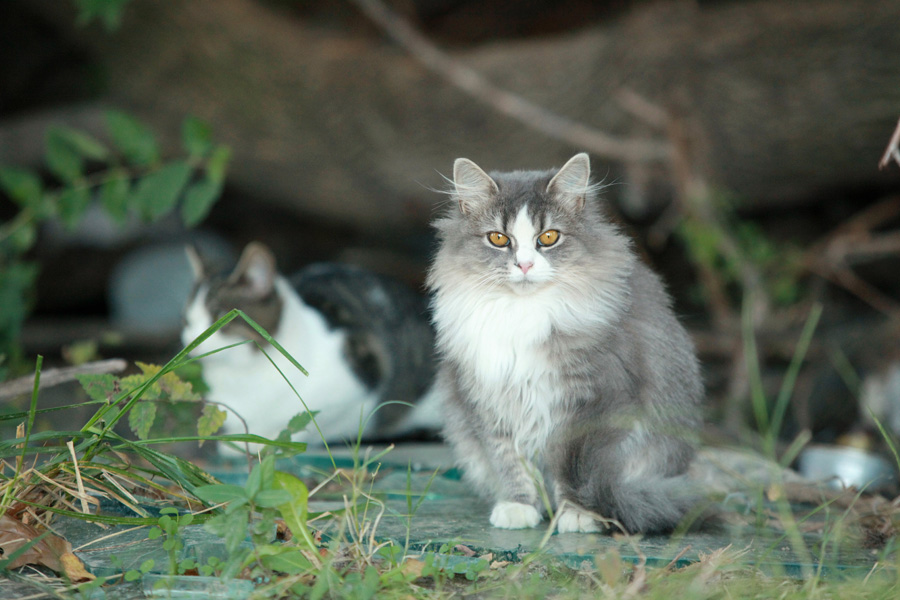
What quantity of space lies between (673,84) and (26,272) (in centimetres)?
321

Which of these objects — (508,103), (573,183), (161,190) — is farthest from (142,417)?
(508,103)

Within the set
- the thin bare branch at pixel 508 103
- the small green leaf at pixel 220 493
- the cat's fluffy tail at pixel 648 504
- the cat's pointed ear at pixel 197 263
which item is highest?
the thin bare branch at pixel 508 103

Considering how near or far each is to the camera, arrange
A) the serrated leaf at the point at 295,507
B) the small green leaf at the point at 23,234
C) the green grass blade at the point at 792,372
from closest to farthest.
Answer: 1. the serrated leaf at the point at 295,507
2. the green grass blade at the point at 792,372
3. the small green leaf at the point at 23,234

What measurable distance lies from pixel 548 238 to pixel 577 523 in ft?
2.53

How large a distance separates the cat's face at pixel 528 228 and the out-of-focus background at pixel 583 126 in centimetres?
137

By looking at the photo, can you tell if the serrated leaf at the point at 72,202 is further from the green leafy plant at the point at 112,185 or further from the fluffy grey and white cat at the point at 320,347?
the fluffy grey and white cat at the point at 320,347

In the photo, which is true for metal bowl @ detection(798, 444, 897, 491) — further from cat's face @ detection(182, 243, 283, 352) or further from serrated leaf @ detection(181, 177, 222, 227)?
serrated leaf @ detection(181, 177, 222, 227)

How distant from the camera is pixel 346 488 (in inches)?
94.0

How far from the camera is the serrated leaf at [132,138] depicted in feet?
10.7

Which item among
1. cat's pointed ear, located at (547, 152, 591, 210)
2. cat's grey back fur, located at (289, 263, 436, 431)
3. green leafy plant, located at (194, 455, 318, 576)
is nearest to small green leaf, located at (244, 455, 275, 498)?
green leafy plant, located at (194, 455, 318, 576)

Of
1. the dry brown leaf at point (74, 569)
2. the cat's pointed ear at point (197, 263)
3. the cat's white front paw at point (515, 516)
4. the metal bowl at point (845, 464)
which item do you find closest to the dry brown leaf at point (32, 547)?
the dry brown leaf at point (74, 569)

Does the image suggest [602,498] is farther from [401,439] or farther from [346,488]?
[401,439]

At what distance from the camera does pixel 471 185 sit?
2303 millimetres

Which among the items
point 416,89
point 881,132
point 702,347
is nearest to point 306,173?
point 416,89
